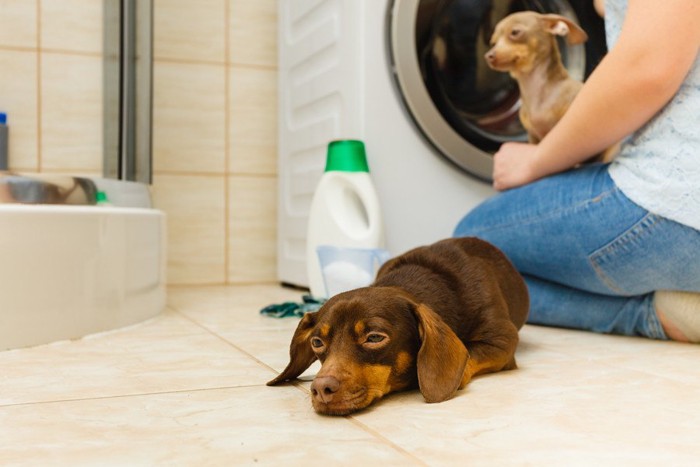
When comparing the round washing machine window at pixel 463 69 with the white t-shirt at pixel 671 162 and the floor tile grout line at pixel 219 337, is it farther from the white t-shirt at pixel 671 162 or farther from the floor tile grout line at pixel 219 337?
the floor tile grout line at pixel 219 337

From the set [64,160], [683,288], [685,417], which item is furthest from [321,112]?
[685,417]

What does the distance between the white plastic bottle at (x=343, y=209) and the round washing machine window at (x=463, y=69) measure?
178 millimetres

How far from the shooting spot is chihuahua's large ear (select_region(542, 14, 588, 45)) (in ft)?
4.92

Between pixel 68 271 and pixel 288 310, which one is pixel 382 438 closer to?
pixel 68 271

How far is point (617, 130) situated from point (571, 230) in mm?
187

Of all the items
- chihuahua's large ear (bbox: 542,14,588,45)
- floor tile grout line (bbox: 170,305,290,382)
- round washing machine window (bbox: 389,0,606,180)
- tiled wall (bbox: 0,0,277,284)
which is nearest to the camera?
floor tile grout line (bbox: 170,305,290,382)

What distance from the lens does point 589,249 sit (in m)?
1.25

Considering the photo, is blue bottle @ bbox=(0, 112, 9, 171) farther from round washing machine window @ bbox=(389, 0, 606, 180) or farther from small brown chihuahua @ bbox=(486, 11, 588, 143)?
small brown chihuahua @ bbox=(486, 11, 588, 143)

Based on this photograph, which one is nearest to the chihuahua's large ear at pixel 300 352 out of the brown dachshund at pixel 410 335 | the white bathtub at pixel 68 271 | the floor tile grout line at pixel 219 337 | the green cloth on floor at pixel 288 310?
the brown dachshund at pixel 410 335

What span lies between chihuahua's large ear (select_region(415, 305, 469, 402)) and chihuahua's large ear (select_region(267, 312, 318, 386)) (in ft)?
0.46

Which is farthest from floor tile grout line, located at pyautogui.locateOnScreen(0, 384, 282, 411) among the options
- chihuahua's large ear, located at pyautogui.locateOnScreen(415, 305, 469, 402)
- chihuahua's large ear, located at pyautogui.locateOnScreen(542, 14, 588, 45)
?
chihuahua's large ear, located at pyautogui.locateOnScreen(542, 14, 588, 45)

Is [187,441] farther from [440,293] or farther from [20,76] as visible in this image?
[20,76]

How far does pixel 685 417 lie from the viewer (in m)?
0.77

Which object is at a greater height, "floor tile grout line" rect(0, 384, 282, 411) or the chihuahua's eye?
the chihuahua's eye
